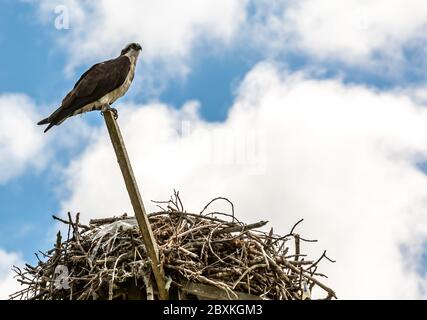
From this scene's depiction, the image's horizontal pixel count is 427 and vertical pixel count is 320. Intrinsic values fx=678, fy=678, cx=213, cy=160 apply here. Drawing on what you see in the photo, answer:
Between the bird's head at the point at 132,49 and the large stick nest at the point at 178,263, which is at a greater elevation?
the bird's head at the point at 132,49

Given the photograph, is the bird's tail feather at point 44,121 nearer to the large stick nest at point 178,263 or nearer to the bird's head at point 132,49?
the large stick nest at point 178,263

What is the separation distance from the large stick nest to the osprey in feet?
3.95

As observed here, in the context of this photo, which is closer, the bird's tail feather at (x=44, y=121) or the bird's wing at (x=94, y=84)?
the bird's tail feather at (x=44, y=121)

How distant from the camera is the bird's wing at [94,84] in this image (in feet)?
23.9

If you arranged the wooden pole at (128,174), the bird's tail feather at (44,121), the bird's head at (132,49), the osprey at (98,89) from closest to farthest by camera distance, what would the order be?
the wooden pole at (128,174) < the bird's tail feather at (44,121) < the osprey at (98,89) < the bird's head at (132,49)

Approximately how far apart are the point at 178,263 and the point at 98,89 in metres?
2.69

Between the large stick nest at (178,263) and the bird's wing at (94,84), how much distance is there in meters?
1.23

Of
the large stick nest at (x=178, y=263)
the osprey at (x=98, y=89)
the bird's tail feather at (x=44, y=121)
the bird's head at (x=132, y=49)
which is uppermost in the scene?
the bird's head at (x=132, y=49)

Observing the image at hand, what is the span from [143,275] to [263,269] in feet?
4.05

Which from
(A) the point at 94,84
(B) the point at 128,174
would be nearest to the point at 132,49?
(A) the point at 94,84

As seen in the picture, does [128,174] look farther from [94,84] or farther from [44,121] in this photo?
[94,84]

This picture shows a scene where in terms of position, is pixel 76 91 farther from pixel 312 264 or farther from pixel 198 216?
pixel 312 264

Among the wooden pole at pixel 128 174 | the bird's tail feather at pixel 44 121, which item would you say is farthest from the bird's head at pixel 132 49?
the wooden pole at pixel 128 174
